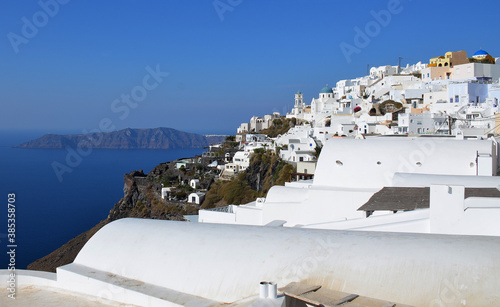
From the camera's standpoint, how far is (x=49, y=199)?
180 ft

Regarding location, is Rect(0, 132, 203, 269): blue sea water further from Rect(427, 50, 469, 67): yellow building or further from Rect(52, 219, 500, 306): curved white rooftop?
Rect(427, 50, 469, 67): yellow building

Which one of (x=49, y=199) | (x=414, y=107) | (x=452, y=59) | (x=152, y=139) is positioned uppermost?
(x=452, y=59)

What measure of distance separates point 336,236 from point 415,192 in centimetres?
531

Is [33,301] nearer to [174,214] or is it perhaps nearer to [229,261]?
[229,261]

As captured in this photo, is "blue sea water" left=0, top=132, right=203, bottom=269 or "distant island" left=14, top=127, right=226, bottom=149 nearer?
"blue sea water" left=0, top=132, right=203, bottom=269

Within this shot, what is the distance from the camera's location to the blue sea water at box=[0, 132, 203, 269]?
39281 millimetres

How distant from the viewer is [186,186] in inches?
1758

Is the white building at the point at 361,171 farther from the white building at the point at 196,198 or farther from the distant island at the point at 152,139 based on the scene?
the distant island at the point at 152,139

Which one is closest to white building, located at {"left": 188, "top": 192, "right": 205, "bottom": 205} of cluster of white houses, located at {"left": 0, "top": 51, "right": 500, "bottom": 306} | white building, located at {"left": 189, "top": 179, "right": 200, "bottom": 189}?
white building, located at {"left": 189, "top": 179, "right": 200, "bottom": 189}

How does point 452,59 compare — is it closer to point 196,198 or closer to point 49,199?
point 196,198

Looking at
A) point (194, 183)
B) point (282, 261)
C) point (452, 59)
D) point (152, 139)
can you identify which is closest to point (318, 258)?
point (282, 261)

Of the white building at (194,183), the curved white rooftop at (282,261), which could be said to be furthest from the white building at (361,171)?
the white building at (194,183)

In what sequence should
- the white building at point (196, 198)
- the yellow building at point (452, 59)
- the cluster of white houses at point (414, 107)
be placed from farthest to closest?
the yellow building at point (452, 59) < the white building at point (196, 198) < the cluster of white houses at point (414, 107)

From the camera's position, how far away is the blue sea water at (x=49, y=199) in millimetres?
39281
